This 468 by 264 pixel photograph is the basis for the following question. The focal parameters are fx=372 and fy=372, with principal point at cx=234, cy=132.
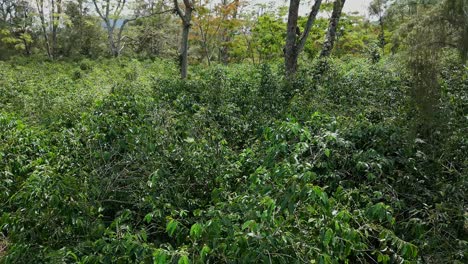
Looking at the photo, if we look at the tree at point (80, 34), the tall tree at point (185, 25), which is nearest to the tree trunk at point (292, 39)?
the tall tree at point (185, 25)

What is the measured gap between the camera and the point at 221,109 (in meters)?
4.62

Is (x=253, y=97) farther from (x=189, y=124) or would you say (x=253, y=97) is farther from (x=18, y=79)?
(x=18, y=79)

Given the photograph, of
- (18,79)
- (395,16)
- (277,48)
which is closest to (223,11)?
(277,48)

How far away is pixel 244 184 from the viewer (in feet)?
9.99

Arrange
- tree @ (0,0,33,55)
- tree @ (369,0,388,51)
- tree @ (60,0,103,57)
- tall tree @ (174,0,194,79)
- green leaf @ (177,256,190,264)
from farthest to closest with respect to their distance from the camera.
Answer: tree @ (60,0,103,57) < tree @ (0,0,33,55) < tree @ (369,0,388,51) < tall tree @ (174,0,194,79) < green leaf @ (177,256,190,264)

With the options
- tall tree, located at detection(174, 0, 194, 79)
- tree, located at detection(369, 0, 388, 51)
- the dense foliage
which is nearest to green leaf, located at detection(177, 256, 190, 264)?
the dense foliage

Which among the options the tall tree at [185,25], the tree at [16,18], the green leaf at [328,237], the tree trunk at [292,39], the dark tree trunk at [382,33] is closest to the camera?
the green leaf at [328,237]

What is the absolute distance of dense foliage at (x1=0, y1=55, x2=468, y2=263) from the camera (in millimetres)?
1996

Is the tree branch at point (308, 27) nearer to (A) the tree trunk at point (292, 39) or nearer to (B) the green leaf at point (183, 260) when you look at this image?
(A) the tree trunk at point (292, 39)

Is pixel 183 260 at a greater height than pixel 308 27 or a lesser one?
lesser

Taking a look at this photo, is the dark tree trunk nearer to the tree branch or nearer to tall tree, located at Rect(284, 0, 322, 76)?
the tree branch

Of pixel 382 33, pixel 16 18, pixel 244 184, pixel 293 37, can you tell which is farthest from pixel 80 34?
pixel 244 184

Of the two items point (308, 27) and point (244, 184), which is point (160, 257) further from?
point (308, 27)

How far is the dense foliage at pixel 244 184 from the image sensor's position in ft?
6.55
